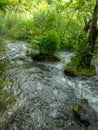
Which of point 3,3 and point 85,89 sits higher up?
point 3,3

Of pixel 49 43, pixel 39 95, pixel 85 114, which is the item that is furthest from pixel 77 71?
pixel 85 114

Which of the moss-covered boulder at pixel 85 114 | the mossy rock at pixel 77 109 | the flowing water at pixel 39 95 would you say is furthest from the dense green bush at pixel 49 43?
the mossy rock at pixel 77 109

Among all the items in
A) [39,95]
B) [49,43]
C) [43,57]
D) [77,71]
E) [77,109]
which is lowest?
[43,57]

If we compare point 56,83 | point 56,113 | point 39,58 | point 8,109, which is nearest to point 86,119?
point 56,113

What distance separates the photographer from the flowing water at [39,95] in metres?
5.57

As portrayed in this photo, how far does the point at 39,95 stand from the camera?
7.18 m

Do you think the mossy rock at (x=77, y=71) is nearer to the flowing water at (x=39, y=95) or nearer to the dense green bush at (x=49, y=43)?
the flowing water at (x=39, y=95)

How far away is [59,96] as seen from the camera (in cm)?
726

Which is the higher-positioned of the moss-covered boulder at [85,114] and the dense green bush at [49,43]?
the moss-covered boulder at [85,114]

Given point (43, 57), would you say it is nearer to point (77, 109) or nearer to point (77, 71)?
point (77, 71)

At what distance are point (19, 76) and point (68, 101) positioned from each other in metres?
2.74

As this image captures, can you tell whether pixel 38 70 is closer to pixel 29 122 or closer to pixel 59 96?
pixel 59 96

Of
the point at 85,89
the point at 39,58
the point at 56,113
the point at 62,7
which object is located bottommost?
the point at 39,58

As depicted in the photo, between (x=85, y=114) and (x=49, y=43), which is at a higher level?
(x=85, y=114)
